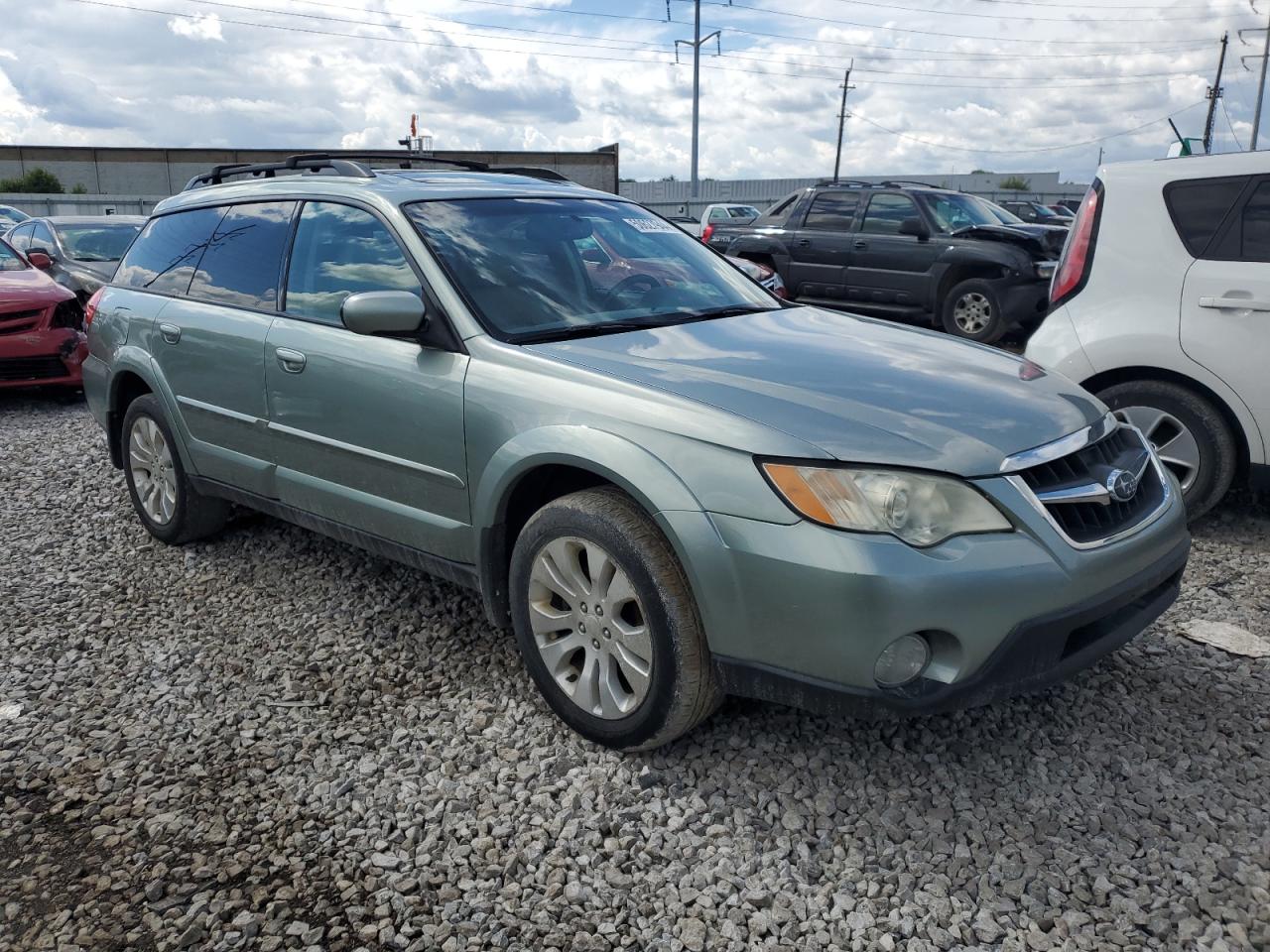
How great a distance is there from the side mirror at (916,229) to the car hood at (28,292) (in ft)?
26.8

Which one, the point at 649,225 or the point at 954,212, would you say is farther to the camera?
the point at 954,212

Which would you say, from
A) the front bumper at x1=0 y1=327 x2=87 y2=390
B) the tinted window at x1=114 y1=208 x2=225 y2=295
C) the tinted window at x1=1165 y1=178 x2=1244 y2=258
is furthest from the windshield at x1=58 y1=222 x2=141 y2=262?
the tinted window at x1=1165 y1=178 x2=1244 y2=258

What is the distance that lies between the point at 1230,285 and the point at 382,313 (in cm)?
378

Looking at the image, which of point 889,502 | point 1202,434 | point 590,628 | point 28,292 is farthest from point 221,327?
point 28,292

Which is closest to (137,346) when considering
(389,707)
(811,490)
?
(389,707)

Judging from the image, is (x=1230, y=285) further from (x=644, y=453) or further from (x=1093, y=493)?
(x=644, y=453)

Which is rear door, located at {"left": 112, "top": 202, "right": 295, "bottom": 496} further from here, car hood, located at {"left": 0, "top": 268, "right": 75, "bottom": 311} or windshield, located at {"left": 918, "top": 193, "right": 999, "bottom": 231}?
windshield, located at {"left": 918, "top": 193, "right": 999, "bottom": 231}

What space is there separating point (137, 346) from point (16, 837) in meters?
2.65

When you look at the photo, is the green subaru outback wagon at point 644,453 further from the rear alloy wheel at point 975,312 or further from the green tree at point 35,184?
the green tree at point 35,184

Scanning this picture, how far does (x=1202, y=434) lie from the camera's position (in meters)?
4.79

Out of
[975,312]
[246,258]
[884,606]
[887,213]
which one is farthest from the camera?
[887,213]

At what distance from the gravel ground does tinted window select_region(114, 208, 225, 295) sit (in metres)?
1.65

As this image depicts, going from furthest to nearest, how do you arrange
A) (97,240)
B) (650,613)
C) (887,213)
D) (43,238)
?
1. (887,213)
2. (43,238)
3. (97,240)
4. (650,613)

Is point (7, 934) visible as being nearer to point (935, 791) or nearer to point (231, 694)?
point (231, 694)
